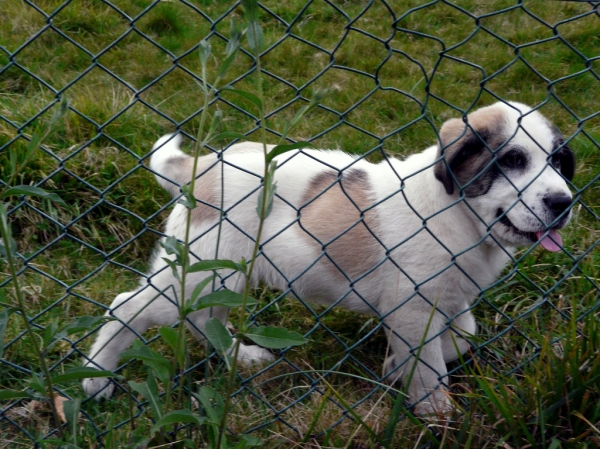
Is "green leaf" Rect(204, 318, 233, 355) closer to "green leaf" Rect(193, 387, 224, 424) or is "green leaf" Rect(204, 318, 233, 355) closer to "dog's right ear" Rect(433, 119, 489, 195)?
"green leaf" Rect(193, 387, 224, 424)

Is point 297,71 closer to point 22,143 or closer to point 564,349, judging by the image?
point 22,143

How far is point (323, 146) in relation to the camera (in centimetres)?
381

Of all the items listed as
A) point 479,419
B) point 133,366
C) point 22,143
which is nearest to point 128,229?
point 22,143

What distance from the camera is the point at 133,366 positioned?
2.56 m

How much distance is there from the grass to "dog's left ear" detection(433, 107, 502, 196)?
152mm

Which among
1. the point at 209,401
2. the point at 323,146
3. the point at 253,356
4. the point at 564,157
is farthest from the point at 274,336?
the point at 323,146

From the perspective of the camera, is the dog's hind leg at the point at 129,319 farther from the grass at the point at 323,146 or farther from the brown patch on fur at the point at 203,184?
the brown patch on fur at the point at 203,184

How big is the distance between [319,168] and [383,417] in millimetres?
998

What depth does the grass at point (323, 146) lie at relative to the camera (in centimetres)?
198

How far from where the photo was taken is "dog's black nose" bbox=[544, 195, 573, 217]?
232 centimetres

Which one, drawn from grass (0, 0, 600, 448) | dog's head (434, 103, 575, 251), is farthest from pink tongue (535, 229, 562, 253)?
grass (0, 0, 600, 448)

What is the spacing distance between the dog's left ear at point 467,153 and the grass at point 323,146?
0.50ft

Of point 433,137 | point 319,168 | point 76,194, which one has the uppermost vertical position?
point 319,168

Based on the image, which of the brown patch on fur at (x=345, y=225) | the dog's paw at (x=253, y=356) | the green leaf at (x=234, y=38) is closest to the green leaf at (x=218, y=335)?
the green leaf at (x=234, y=38)
